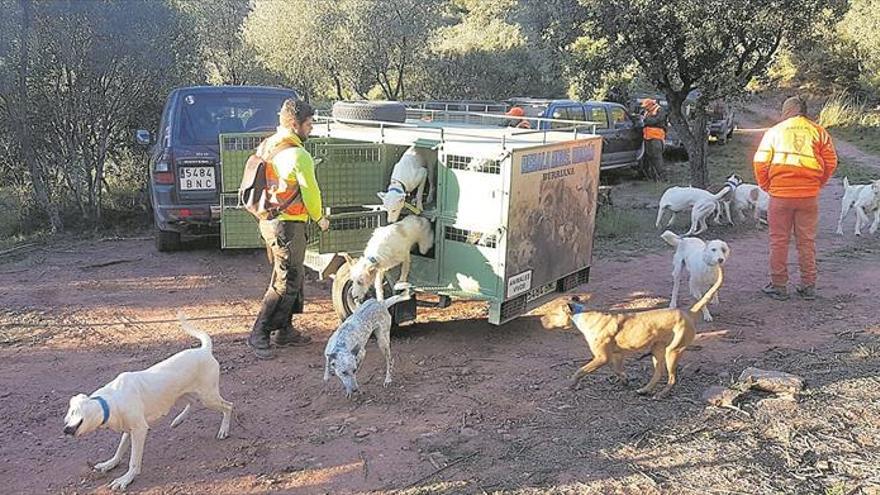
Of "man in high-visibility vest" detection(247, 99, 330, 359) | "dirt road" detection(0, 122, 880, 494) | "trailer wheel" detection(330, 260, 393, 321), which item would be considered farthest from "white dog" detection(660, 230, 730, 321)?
"man in high-visibility vest" detection(247, 99, 330, 359)

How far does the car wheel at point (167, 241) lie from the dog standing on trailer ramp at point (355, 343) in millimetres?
4808

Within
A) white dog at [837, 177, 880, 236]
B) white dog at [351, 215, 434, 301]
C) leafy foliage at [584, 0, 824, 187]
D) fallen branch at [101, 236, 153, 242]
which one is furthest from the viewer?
leafy foliage at [584, 0, 824, 187]

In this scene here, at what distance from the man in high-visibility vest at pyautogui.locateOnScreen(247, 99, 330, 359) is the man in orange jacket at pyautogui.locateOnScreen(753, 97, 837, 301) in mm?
4777

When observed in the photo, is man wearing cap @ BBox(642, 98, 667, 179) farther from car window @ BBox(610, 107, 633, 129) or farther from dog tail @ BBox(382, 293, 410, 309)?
dog tail @ BBox(382, 293, 410, 309)

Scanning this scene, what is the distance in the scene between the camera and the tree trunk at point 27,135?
10.1m

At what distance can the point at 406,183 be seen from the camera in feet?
21.0

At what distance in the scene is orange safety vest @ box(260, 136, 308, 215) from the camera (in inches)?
225

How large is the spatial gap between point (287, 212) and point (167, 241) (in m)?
4.36

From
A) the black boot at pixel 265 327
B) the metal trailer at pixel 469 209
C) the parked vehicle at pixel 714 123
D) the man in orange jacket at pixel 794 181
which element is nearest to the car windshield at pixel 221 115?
the metal trailer at pixel 469 209

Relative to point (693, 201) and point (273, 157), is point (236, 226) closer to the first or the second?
point (273, 157)

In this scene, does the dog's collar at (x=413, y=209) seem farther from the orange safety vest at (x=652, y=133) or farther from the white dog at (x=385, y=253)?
the orange safety vest at (x=652, y=133)

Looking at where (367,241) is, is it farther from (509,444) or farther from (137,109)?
(137,109)

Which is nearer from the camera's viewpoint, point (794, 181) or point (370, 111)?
point (794, 181)

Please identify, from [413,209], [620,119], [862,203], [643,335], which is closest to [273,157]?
[413,209]
